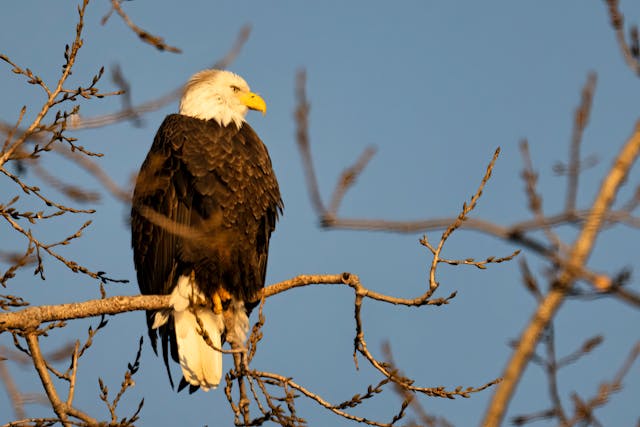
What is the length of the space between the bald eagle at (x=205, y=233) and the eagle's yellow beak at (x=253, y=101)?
403 millimetres

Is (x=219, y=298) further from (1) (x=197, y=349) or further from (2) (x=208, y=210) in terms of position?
(2) (x=208, y=210)

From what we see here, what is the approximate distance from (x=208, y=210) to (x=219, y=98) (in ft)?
3.63

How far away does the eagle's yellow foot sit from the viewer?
18.3 feet

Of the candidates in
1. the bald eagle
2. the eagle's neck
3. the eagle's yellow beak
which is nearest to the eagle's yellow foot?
the bald eagle

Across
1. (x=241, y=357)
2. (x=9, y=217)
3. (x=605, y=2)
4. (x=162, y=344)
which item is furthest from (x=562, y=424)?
(x=162, y=344)

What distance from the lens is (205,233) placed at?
5.19m

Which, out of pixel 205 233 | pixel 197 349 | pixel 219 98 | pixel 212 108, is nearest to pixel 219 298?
pixel 197 349

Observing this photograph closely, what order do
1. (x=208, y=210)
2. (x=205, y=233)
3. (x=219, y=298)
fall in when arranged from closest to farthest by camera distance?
(x=205, y=233)
(x=208, y=210)
(x=219, y=298)

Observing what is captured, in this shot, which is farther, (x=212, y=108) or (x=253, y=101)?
(x=253, y=101)

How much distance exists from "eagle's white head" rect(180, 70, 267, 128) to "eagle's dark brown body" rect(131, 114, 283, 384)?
21cm

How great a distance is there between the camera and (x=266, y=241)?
5754 millimetres

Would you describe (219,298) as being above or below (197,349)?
above

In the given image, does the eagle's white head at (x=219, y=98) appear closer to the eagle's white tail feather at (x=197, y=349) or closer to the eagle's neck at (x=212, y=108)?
the eagle's neck at (x=212, y=108)

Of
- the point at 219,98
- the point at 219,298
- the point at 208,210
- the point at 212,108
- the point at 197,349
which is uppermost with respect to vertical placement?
the point at 219,98
